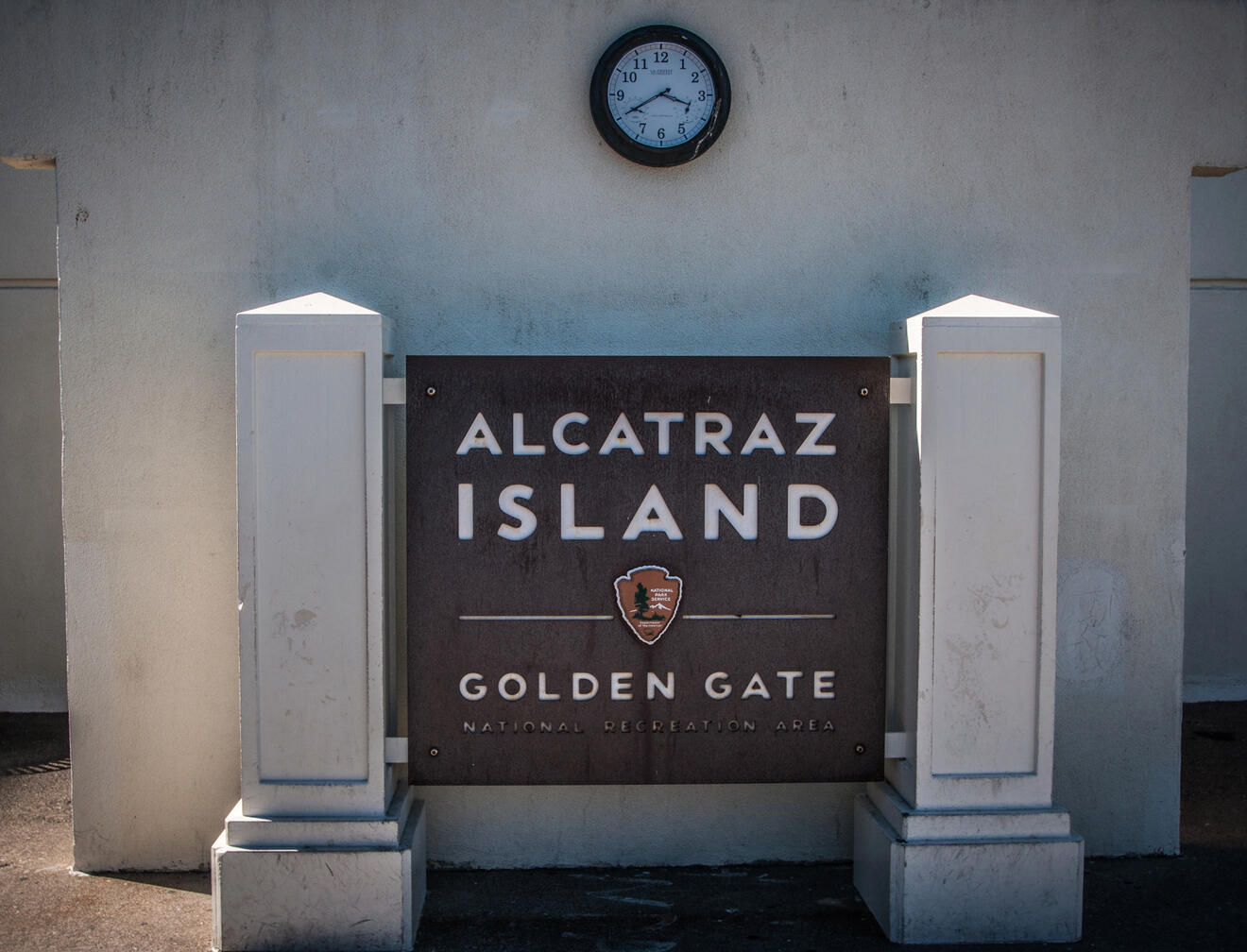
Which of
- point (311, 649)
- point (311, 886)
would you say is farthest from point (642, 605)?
point (311, 886)

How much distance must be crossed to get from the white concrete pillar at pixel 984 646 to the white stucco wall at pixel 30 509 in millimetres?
5749

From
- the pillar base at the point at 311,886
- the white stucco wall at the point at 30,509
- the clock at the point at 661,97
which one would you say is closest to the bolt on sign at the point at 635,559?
the pillar base at the point at 311,886

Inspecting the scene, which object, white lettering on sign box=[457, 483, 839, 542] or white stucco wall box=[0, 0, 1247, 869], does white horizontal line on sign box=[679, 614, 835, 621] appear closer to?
white lettering on sign box=[457, 483, 839, 542]

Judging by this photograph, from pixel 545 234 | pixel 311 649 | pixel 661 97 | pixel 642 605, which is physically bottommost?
pixel 311 649

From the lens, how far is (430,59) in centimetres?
431

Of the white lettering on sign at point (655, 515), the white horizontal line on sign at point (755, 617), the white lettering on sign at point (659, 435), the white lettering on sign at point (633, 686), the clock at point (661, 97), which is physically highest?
the clock at point (661, 97)

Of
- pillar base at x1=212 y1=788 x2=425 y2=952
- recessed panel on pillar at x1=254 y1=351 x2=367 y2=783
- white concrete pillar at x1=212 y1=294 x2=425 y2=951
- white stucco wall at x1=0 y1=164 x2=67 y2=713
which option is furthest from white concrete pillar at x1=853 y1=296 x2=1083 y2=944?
white stucco wall at x1=0 y1=164 x2=67 y2=713

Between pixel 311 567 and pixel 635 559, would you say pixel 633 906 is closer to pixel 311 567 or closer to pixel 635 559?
pixel 635 559

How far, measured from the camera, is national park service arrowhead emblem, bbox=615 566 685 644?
390 cm

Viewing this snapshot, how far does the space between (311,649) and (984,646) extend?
2.48m

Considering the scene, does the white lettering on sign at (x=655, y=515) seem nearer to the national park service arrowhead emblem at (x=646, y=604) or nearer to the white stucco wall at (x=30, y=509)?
the national park service arrowhead emblem at (x=646, y=604)

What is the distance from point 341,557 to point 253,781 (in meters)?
0.88

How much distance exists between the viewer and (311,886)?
370 cm

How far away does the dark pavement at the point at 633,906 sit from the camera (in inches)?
150
